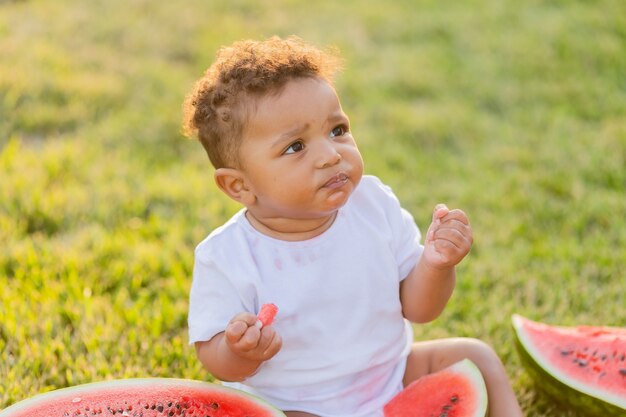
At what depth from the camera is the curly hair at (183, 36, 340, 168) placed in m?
2.18

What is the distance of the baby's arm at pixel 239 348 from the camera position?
2061 millimetres

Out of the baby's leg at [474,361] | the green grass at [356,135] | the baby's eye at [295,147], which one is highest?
the baby's eye at [295,147]

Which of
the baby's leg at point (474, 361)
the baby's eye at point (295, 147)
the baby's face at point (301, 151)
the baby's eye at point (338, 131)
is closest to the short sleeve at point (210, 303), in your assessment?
the baby's face at point (301, 151)

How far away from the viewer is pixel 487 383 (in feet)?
8.11

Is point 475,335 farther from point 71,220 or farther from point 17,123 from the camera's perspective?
point 17,123

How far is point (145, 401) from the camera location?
2246mm

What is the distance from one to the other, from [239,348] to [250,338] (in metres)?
0.05

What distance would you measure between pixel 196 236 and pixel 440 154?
1.53 metres

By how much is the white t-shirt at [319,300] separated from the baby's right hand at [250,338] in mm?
145

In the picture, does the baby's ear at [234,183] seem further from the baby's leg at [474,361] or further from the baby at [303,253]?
the baby's leg at [474,361]

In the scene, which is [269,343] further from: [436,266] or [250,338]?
[436,266]

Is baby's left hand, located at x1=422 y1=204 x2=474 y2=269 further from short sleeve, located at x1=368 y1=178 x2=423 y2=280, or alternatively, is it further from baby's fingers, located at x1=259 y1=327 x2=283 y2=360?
baby's fingers, located at x1=259 y1=327 x2=283 y2=360

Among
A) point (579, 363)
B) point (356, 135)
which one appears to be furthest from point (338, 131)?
point (356, 135)

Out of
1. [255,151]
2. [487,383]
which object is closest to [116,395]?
[255,151]
